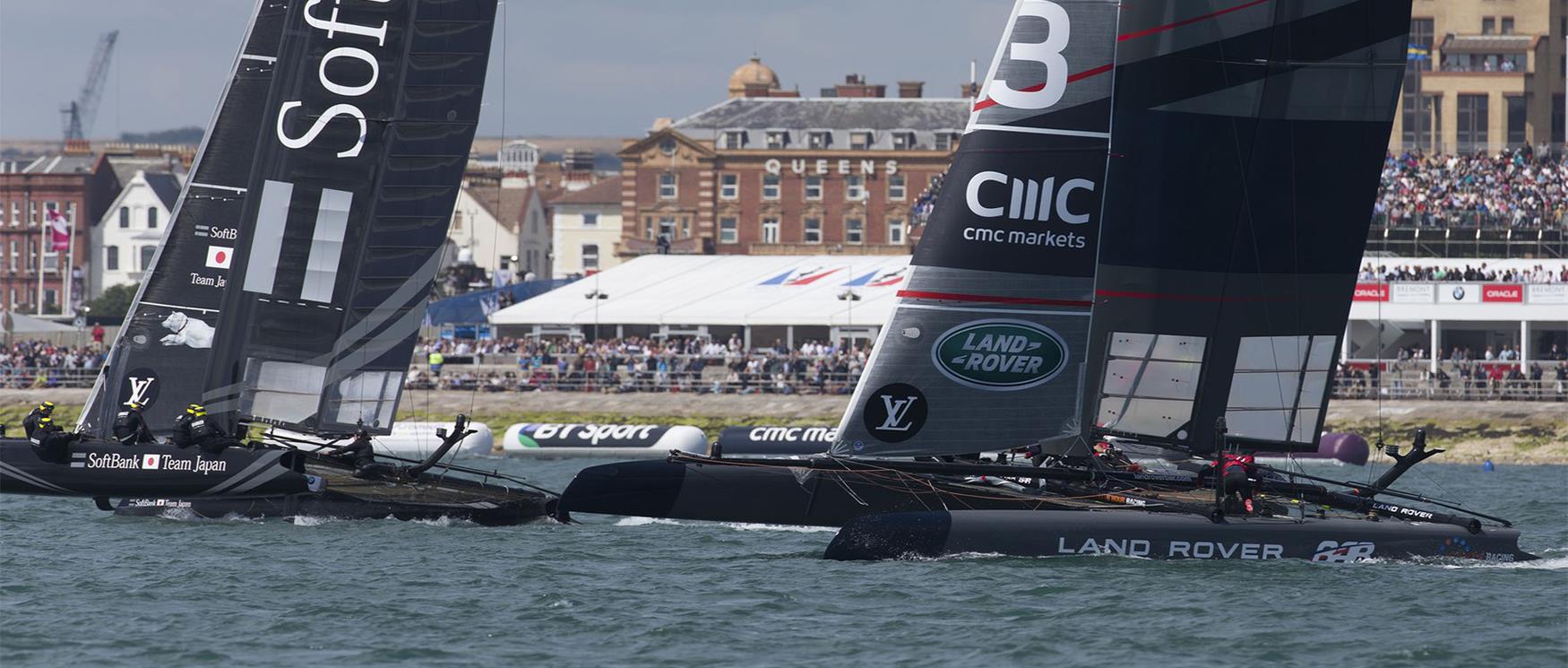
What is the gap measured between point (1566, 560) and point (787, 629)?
9.04 meters

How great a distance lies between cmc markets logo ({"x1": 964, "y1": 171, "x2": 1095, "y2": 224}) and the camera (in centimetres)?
2069

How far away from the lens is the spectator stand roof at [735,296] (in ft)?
179

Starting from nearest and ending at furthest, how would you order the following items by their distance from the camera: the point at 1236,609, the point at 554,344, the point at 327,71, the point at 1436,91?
the point at 1236,609
the point at 327,71
the point at 554,344
the point at 1436,91

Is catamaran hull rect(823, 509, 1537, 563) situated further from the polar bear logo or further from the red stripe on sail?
the polar bear logo

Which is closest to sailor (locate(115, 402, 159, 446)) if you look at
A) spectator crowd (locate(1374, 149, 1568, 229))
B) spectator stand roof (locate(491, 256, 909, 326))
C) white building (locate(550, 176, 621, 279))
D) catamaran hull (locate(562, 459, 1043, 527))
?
catamaran hull (locate(562, 459, 1043, 527))

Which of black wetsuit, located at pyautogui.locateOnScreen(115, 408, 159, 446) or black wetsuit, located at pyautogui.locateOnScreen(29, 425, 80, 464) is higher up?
black wetsuit, located at pyautogui.locateOnScreen(115, 408, 159, 446)

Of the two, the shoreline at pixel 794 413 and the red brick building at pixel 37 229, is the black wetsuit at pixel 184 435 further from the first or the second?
the red brick building at pixel 37 229

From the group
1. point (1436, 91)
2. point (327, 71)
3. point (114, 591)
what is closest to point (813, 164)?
point (1436, 91)

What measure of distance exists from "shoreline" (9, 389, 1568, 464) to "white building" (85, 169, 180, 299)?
4316cm

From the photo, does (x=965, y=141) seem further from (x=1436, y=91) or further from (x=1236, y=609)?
(x=1436, y=91)

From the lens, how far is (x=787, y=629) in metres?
16.5

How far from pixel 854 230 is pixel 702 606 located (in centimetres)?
6384

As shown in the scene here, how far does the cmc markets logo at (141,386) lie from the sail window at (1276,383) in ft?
40.8

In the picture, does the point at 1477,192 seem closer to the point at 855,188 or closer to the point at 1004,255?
the point at 855,188
